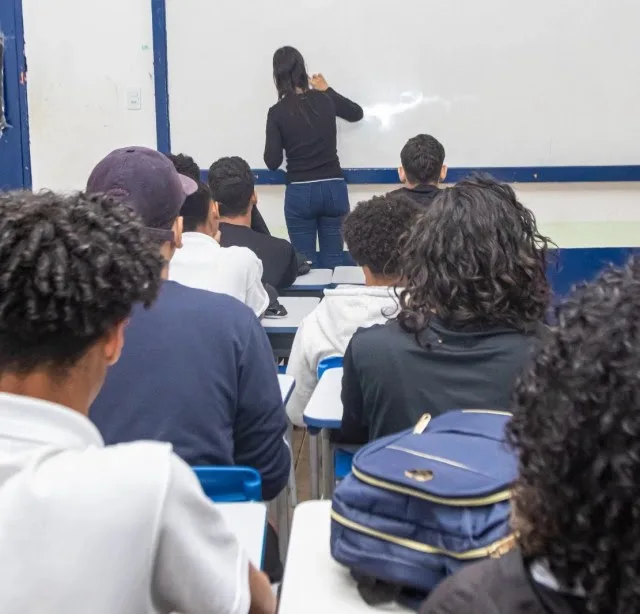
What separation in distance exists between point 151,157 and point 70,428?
3.56 feet

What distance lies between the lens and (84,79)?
15.9 feet

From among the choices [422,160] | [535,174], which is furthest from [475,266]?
[535,174]

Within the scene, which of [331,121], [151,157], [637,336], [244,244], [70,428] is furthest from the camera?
[331,121]

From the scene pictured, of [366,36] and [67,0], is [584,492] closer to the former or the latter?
[366,36]

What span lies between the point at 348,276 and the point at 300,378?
120 centimetres

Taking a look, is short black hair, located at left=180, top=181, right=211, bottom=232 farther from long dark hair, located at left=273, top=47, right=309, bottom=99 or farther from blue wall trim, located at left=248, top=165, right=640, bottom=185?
blue wall trim, located at left=248, top=165, right=640, bottom=185

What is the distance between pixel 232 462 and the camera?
1626 mm

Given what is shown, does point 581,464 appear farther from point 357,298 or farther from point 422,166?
point 422,166

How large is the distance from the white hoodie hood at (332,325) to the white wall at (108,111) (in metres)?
2.63

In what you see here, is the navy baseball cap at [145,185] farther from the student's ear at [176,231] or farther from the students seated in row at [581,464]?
the students seated in row at [581,464]

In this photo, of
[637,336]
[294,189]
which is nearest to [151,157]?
[637,336]

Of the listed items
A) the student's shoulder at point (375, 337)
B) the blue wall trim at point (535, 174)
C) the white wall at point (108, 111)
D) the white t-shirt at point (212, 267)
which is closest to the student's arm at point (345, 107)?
the blue wall trim at point (535, 174)

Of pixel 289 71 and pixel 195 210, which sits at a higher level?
pixel 289 71

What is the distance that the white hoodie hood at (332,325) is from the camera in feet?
7.19
